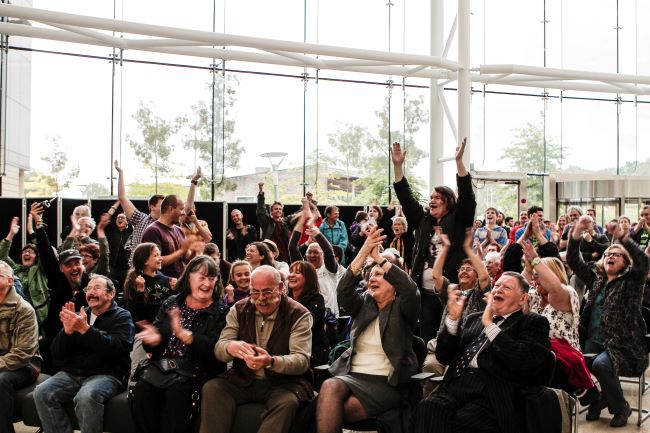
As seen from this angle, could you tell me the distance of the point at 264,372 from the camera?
14.3 feet

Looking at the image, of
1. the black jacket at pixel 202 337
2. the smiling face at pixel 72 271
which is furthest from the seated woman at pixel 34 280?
the black jacket at pixel 202 337

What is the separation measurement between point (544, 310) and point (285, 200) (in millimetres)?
10310

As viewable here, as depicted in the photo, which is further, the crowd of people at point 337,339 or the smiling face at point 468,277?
the smiling face at point 468,277

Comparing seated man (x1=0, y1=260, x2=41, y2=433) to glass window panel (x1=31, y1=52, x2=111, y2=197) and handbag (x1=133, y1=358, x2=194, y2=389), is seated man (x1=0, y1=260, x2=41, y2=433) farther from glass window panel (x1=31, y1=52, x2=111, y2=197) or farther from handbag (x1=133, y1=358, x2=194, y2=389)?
glass window panel (x1=31, y1=52, x2=111, y2=197)

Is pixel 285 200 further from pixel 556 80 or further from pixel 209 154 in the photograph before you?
pixel 556 80

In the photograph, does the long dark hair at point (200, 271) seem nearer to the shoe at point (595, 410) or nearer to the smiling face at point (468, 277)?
the smiling face at point (468, 277)

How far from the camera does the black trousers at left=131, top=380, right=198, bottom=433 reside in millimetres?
4297

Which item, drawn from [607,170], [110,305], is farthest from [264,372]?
[607,170]

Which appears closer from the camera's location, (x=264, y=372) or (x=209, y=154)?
(x=264, y=372)

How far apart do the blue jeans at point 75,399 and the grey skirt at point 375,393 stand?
1479 mm

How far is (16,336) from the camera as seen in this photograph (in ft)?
15.7

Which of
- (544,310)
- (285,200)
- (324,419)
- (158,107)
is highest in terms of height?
(158,107)

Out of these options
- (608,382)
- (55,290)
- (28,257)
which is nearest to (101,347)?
(55,290)

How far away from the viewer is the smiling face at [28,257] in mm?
6129
